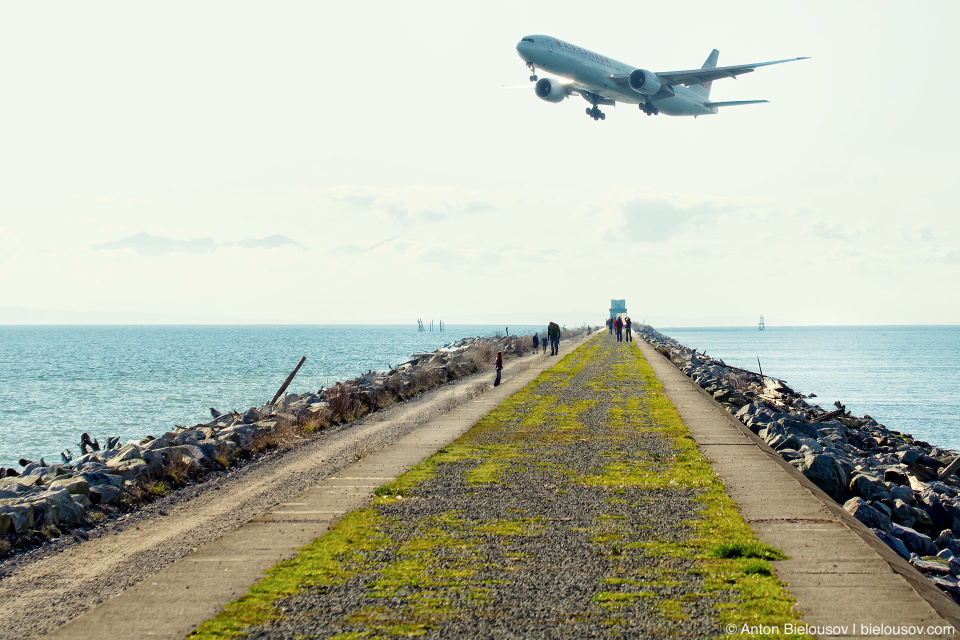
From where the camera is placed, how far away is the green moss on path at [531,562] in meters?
4.96

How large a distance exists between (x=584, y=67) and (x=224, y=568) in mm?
34965

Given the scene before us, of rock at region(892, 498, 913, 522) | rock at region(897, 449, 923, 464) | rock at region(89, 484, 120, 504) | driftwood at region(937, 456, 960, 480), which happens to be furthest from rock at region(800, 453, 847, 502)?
rock at region(89, 484, 120, 504)

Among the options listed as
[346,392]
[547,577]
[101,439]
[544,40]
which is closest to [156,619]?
[547,577]

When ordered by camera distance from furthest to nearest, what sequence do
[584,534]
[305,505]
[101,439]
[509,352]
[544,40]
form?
[509,352]
[544,40]
[101,439]
[305,505]
[584,534]

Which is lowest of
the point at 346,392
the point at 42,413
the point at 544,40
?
the point at 42,413

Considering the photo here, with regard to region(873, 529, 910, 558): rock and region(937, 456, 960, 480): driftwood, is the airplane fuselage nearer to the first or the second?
region(937, 456, 960, 480): driftwood

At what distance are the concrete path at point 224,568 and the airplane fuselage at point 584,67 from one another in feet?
97.4

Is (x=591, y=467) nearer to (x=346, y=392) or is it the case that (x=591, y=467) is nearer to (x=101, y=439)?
(x=346, y=392)

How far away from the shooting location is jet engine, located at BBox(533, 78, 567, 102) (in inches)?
1521

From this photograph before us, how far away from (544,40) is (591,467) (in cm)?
3045

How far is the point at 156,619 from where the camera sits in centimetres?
516

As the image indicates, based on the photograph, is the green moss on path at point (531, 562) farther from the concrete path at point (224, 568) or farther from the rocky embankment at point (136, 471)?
the rocky embankment at point (136, 471)

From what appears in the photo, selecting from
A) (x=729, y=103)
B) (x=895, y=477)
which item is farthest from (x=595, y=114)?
(x=895, y=477)

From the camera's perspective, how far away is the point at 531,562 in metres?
6.17
